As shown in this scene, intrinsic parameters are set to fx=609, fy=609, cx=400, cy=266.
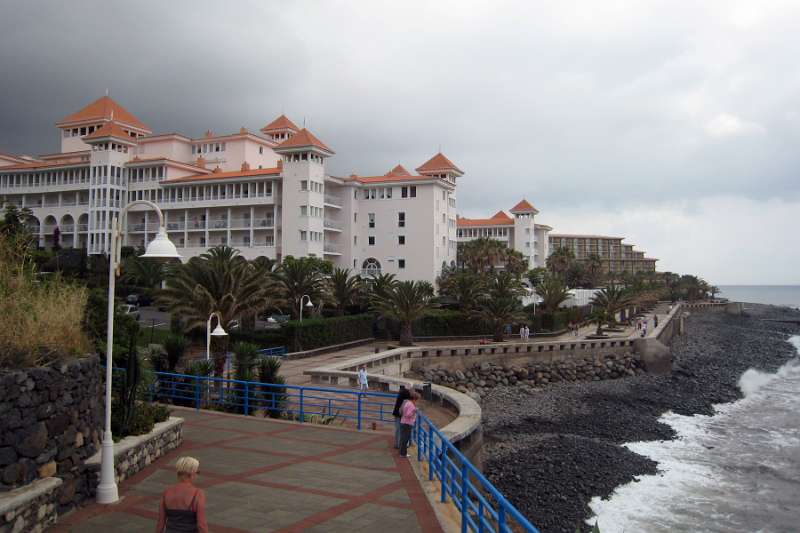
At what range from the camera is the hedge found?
3353 cm

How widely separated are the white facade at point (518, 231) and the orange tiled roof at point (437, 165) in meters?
19.8

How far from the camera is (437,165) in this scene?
66250mm

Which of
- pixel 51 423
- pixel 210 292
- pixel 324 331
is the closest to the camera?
pixel 51 423

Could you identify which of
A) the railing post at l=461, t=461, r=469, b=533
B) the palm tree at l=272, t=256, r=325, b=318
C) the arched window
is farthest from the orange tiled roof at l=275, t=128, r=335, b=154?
the railing post at l=461, t=461, r=469, b=533

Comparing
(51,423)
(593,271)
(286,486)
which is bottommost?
(286,486)

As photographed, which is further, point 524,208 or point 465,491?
point 524,208

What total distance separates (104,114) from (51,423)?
248 ft

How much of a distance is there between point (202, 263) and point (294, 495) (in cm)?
2024

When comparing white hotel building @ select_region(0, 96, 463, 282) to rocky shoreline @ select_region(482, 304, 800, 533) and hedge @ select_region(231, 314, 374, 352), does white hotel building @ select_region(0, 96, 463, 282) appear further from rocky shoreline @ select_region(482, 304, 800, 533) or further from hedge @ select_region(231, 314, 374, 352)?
rocky shoreline @ select_region(482, 304, 800, 533)

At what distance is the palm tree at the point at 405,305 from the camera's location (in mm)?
39375

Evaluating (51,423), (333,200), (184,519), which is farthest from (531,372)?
(184,519)

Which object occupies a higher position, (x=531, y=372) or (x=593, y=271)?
(x=593, y=271)

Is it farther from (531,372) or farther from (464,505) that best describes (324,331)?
(464,505)

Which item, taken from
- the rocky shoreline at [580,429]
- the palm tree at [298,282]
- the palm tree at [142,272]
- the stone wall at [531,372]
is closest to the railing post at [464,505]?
the rocky shoreline at [580,429]
